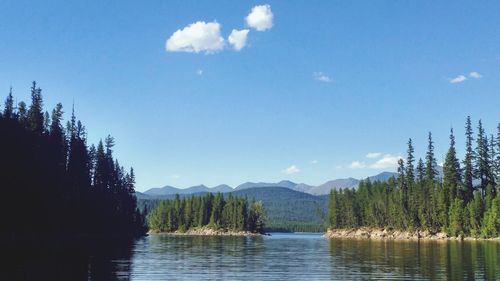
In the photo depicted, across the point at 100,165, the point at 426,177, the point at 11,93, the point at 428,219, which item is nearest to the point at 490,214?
the point at 428,219

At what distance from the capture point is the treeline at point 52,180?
294 ft

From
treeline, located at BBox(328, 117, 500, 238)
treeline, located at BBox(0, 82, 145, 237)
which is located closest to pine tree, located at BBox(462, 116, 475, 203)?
treeline, located at BBox(328, 117, 500, 238)

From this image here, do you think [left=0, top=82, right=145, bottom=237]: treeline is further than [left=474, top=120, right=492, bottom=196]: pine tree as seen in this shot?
No

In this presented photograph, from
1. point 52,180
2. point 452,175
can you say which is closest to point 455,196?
point 452,175

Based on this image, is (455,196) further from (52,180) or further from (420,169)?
(52,180)

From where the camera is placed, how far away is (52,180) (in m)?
108

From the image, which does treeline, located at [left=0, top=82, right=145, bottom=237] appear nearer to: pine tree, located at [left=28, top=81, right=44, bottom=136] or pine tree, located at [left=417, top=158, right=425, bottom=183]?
pine tree, located at [left=28, top=81, right=44, bottom=136]

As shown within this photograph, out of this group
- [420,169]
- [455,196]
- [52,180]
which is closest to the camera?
[52,180]

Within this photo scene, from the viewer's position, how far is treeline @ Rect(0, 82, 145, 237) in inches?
3524

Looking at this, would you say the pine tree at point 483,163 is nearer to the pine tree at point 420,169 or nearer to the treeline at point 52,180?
the pine tree at point 420,169

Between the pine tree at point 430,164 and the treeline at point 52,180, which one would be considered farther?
the pine tree at point 430,164

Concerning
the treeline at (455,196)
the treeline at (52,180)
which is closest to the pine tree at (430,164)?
the treeline at (455,196)

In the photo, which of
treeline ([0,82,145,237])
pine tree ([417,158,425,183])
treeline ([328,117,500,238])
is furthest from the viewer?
pine tree ([417,158,425,183])

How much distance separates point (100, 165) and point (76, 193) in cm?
4324
